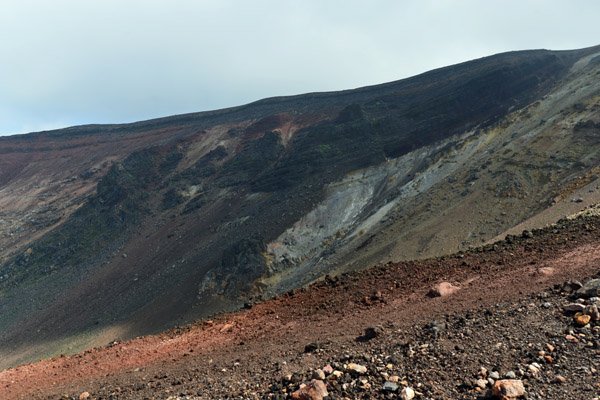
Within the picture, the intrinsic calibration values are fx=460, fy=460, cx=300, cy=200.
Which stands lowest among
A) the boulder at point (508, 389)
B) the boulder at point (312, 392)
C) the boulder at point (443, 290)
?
the boulder at point (508, 389)

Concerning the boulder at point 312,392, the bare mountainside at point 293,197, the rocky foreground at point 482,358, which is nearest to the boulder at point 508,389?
the rocky foreground at point 482,358

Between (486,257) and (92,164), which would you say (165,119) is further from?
(486,257)

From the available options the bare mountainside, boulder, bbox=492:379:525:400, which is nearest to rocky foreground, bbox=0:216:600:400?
boulder, bbox=492:379:525:400

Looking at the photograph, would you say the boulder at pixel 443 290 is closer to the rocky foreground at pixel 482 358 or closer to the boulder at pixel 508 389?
the rocky foreground at pixel 482 358

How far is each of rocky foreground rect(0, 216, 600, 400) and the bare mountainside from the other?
924cm

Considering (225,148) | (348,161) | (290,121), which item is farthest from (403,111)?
(225,148)

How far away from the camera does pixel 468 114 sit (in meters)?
38.6

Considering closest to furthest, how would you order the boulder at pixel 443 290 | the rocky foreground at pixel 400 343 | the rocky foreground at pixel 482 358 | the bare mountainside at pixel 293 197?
the rocky foreground at pixel 482 358
the rocky foreground at pixel 400 343
the boulder at pixel 443 290
the bare mountainside at pixel 293 197

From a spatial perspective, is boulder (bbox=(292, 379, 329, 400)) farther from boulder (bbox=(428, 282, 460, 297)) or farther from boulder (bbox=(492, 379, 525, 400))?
boulder (bbox=(428, 282, 460, 297))

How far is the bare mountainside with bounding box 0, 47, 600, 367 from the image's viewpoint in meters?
22.9

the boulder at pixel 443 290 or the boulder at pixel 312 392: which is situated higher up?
the boulder at pixel 443 290

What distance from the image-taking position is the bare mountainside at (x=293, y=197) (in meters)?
22.9

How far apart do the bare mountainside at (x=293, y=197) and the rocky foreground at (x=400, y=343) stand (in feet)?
30.3

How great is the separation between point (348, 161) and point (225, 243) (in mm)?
12642
